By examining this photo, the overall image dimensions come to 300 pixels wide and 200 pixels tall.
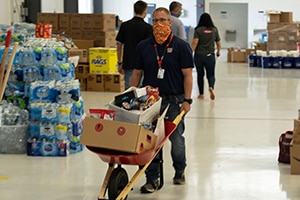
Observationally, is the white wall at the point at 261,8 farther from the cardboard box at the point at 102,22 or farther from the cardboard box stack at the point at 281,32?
the cardboard box at the point at 102,22

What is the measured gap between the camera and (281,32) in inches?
807

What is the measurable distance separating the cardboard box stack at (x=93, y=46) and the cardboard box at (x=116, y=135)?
7.96 meters

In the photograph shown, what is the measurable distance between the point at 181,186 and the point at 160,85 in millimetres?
914

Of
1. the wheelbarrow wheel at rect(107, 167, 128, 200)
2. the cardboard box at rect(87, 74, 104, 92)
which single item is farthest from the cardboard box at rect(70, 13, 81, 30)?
the wheelbarrow wheel at rect(107, 167, 128, 200)

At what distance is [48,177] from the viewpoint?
5895 mm

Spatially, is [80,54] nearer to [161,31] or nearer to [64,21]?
[64,21]

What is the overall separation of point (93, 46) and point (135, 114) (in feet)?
30.8

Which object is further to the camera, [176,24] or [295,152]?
[176,24]

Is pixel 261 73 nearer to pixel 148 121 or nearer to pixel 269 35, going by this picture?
pixel 269 35

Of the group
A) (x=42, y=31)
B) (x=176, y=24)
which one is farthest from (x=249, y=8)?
(x=42, y=31)

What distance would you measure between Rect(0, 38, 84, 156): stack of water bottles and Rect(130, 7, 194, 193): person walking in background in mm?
1593

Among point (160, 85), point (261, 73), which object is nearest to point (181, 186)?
point (160, 85)

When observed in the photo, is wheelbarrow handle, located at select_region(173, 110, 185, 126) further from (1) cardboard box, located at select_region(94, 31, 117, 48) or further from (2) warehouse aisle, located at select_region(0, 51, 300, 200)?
(1) cardboard box, located at select_region(94, 31, 117, 48)

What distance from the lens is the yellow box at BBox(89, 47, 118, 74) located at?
12.8 metres
